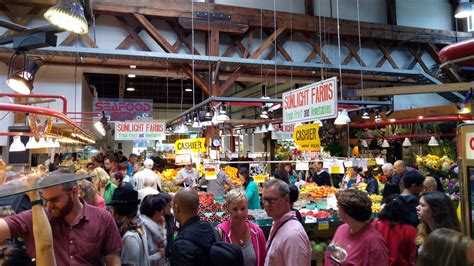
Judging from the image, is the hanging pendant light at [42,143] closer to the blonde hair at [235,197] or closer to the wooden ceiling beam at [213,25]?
the wooden ceiling beam at [213,25]

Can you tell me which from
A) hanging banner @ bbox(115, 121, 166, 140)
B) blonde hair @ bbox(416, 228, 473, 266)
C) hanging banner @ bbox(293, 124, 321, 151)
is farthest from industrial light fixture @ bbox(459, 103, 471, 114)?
blonde hair @ bbox(416, 228, 473, 266)

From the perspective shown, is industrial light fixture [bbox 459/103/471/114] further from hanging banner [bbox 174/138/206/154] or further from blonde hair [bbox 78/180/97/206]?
blonde hair [bbox 78/180/97/206]

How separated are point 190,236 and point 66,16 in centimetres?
192

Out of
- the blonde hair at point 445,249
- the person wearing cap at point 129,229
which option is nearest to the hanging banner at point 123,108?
the person wearing cap at point 129,229

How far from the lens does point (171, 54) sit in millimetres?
9750

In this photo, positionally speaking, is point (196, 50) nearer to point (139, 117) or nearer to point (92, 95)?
point (139, 117)

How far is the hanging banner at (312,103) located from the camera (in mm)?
4738

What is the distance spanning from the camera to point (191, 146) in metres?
10.0

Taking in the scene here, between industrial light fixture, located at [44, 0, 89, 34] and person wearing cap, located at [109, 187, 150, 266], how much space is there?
1.47 meters

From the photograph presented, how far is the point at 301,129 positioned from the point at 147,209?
14.7 ft

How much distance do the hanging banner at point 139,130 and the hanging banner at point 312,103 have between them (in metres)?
5.72

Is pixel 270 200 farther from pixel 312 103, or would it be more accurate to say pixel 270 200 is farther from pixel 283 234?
pixel 312 103

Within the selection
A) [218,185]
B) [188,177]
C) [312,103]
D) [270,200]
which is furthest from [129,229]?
[188,177]

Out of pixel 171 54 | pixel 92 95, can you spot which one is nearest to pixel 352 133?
pixel 171 54
